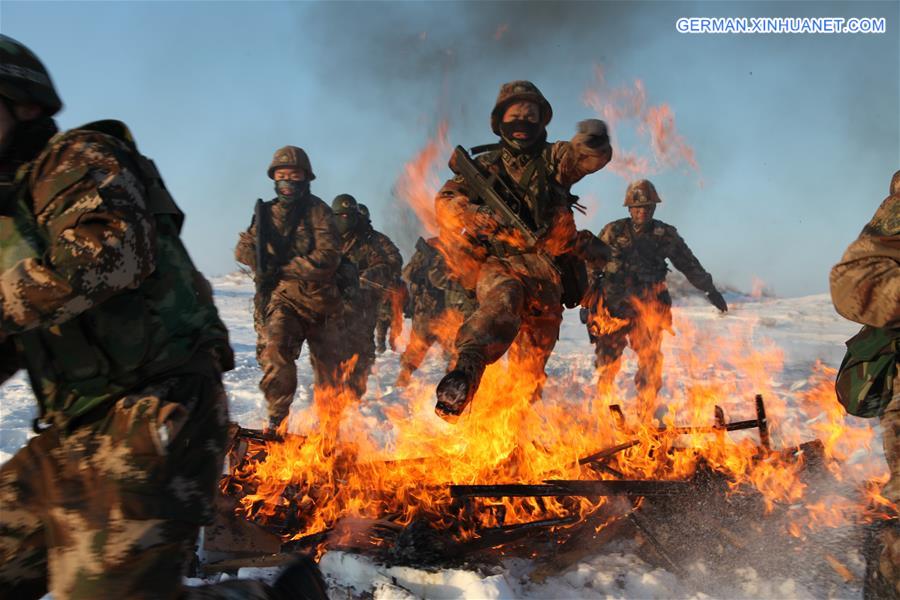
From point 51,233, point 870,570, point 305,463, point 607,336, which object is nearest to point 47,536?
point 51,233

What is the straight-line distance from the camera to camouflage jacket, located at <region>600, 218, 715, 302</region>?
8531 mm

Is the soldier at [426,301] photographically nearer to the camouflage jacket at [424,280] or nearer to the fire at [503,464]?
the camouflage jacket at [424,280]

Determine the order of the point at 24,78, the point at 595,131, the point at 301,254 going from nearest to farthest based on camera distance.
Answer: the point at 24,78 → the point at 595,131 → the point at 301,254

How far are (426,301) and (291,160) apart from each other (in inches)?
151

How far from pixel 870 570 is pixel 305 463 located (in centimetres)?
295

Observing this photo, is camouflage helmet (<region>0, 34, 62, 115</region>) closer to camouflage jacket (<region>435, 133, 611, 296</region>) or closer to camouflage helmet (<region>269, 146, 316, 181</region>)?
camouflage jacket (<region>435, 133, 611, 296</region>)

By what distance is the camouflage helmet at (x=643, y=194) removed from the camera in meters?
8.70

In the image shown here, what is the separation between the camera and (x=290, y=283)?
7074 mm

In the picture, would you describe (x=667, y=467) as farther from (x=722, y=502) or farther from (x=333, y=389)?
(x=333, y=389)

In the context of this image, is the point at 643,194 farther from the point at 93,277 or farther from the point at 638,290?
the point at 93,277

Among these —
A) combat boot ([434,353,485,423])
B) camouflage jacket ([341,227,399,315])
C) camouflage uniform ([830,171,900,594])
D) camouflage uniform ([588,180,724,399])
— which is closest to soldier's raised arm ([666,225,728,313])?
camouflage uniform ([588,180,724,399])

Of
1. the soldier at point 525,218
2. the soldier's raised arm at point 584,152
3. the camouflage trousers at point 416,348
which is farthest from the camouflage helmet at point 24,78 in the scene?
the camouflage trousers at point 416,348

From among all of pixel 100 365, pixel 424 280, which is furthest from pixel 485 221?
pixel 424 280

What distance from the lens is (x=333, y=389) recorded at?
7.64m
